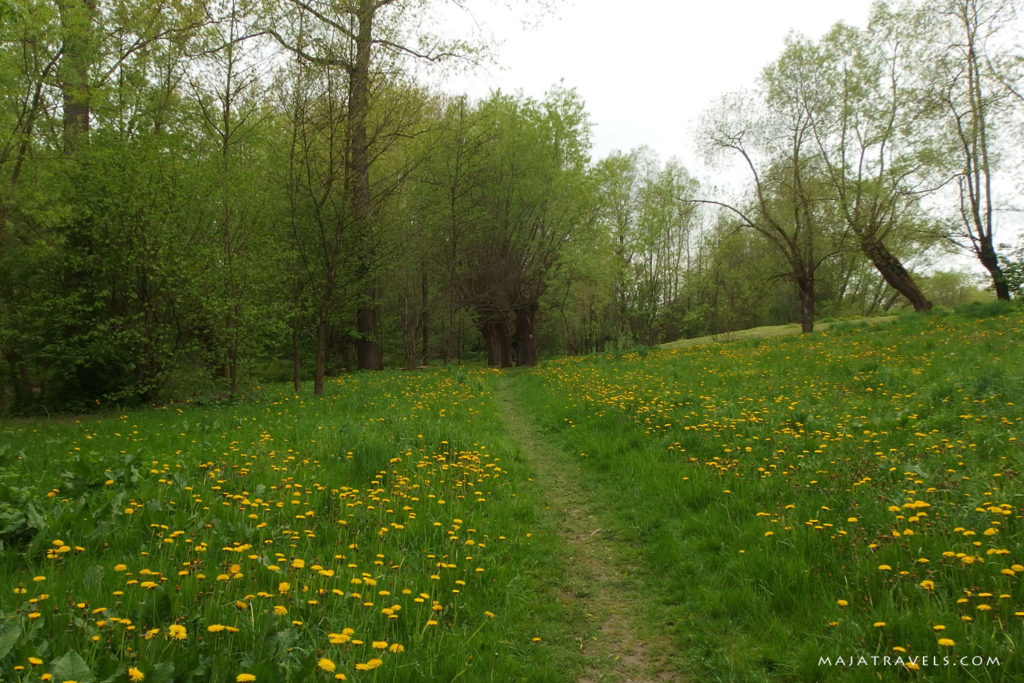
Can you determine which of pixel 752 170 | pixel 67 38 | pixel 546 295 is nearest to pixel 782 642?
pixel 67 38

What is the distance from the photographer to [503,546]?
446cm

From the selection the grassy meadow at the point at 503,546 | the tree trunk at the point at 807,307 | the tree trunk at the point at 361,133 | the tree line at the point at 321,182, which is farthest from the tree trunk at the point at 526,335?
the grassy meadow at the point at 503,546

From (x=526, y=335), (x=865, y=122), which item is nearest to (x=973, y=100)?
(x=865, y=122)

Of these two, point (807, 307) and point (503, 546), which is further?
point (807, 307)

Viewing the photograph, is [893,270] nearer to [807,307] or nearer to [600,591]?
[807,307]

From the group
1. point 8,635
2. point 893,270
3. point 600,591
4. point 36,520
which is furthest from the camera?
point 893,270

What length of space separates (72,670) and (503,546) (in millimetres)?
2922

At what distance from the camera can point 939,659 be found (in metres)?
2.61

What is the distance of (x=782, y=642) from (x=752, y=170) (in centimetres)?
2773

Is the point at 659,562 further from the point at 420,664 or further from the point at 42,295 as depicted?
the point at 42,295

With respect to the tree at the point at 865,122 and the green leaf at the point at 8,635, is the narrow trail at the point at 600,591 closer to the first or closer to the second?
the green leaf at the point at 8,635

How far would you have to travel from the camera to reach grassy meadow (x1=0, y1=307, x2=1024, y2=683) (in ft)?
8.72

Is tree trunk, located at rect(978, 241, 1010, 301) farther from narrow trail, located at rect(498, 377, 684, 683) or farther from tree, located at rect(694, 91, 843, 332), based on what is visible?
narrow trail, located at rect(498, 377, 684, 683)

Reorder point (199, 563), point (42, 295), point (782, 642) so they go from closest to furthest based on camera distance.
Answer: point (782, 642), point (199, 563), point (42, 295)
